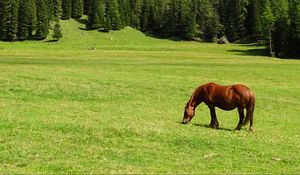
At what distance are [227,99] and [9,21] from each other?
580ft

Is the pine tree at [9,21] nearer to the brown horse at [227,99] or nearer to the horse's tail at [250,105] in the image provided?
the brown horse at [227,99]

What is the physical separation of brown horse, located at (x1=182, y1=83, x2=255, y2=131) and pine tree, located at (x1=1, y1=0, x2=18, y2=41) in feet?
559

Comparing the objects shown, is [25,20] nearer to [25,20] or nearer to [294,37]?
[25,20]

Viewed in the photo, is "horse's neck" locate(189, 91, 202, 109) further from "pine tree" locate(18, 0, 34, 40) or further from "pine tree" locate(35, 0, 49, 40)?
"pine tree" locate(35, 0, 49, 40)

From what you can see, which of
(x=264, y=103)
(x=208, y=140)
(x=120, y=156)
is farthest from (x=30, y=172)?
(x=264, y=103)

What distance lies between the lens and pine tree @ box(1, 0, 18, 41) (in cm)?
18450

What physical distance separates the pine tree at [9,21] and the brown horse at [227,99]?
17024 cm

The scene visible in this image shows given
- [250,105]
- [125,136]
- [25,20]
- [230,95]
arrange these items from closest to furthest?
[125,136] < [250,105] < [230,95] < [25,20]

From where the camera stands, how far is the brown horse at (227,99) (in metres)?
23.3

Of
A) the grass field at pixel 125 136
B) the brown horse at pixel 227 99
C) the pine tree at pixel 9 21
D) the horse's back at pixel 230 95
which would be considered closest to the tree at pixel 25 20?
the pine tree at pixel 9 21

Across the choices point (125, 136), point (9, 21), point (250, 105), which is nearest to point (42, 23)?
point (9, 21)

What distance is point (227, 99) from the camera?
932 inches

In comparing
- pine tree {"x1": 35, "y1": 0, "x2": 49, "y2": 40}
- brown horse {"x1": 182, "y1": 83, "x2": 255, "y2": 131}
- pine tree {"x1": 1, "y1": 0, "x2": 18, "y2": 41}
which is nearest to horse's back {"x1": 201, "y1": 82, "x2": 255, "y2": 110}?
brown horse {"x1": 182, "y1": 83, "x2": 255, "y2": 131}

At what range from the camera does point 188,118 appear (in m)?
24.8
